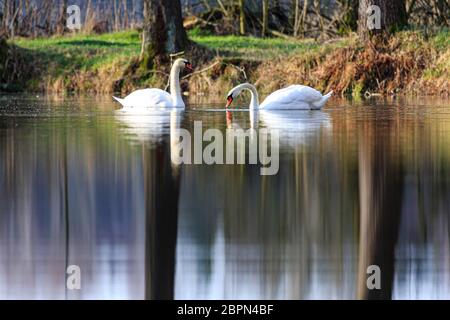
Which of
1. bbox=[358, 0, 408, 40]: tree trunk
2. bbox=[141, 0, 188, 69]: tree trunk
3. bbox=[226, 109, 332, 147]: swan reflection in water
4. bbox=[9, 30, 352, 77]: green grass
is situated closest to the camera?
bbox=[226, 109, 332, 147]: swan reflection in water

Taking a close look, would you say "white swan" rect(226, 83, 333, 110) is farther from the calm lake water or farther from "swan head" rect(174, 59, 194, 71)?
the calm lake water

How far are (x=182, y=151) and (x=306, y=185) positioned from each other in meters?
2.84

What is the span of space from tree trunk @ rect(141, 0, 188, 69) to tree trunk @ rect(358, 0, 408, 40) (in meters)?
4.19

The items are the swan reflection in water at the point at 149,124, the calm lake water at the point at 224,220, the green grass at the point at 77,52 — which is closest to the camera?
the calm lake water at the point at 224,220

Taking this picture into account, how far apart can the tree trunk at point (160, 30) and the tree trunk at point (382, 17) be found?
4.19 m

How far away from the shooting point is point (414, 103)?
19500mm

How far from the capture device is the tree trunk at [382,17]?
2339cm

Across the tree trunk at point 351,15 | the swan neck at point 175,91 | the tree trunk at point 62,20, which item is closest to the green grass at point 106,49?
the tree trunk at point 351,15

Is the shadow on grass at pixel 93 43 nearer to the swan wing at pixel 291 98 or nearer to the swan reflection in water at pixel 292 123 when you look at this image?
the swan reflection in water at pixel 292 123

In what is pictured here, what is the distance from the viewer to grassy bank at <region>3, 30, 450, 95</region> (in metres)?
23.0

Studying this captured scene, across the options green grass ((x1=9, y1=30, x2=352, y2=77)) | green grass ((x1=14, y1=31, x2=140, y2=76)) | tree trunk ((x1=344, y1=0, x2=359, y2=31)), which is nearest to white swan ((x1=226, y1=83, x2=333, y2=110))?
green grass ((x1=9, y1=30, x2=352, y2=77))

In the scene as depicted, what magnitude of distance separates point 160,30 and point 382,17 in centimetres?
489
